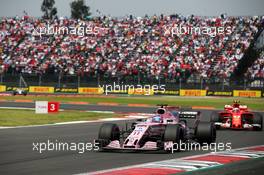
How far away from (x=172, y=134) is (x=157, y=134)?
31.2 inches

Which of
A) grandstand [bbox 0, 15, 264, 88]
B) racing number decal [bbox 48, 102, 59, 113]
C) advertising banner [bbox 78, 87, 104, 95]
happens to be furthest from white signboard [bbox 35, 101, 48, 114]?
advertising banner [bbox 78, 87, 104, 95]

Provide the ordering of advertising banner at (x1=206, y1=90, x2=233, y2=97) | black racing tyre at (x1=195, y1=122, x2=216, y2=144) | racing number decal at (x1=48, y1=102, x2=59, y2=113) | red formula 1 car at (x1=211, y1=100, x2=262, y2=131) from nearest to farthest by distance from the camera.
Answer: black racing tyre at (x1=195, y1=122, x2=216, y2=144)
red formula 1 car at (x1=211, y1=100, x2=262, y2=131)
racing number decal at (x1=48, y1=102, x2=59, y2=113)
advertising banner at (x1=206, y1=90, x2=233, y2=97)

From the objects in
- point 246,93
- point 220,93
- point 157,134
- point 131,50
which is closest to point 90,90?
point 131,50

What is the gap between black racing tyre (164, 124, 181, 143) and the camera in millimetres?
14398

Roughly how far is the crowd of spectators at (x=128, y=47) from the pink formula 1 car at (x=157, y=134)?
124 feet

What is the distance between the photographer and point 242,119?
2234 cm

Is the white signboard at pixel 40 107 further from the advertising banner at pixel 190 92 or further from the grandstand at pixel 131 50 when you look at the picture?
the advertising banner at pixel 190 92

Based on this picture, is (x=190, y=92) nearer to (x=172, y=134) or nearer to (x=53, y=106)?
(x=53, y=106)

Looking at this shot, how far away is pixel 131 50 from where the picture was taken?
61.8 metres

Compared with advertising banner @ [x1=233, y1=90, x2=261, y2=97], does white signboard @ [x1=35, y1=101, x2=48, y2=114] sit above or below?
below

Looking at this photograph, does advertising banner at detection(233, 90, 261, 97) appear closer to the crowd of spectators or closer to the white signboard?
the crowd of spectators

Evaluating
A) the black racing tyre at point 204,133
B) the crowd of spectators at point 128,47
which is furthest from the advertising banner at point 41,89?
the black racing tyre at point 204,133

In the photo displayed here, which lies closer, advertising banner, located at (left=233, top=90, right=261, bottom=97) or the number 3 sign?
the number 3 sign

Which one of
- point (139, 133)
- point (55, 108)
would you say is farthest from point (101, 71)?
point (139, 133)
